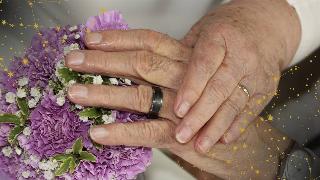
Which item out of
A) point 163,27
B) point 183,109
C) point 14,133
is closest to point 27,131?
point 14,133

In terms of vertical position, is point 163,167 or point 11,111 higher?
point 11,111

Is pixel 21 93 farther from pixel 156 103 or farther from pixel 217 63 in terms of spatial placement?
pixel 217 63

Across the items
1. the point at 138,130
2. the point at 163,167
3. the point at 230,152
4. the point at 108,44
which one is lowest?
the point at 163,167

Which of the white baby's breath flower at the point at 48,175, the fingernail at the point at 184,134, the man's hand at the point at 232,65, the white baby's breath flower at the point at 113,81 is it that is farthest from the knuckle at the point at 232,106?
the white baby's breath flower at the point at 48,175

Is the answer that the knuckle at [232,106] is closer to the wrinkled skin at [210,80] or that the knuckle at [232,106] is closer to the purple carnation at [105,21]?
the wrinkled skin at [210,80]

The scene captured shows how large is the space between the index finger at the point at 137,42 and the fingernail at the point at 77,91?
0.07 metres

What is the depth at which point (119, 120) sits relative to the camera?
0.63 metres

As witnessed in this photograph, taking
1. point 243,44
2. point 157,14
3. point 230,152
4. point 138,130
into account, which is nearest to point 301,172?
point 230,152

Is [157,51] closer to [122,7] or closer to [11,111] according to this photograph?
[11,111]

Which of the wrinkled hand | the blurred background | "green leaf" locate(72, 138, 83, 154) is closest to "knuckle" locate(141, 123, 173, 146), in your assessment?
the wrinkled hand

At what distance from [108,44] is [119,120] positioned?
0.39 feet

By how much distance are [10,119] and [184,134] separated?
10.3 inches

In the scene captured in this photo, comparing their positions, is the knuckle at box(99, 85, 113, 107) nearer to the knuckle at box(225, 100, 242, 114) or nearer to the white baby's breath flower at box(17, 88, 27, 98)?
the white baby's breath flower at box(17, 88, 27, 98)

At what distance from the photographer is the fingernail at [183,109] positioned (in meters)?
0.67
